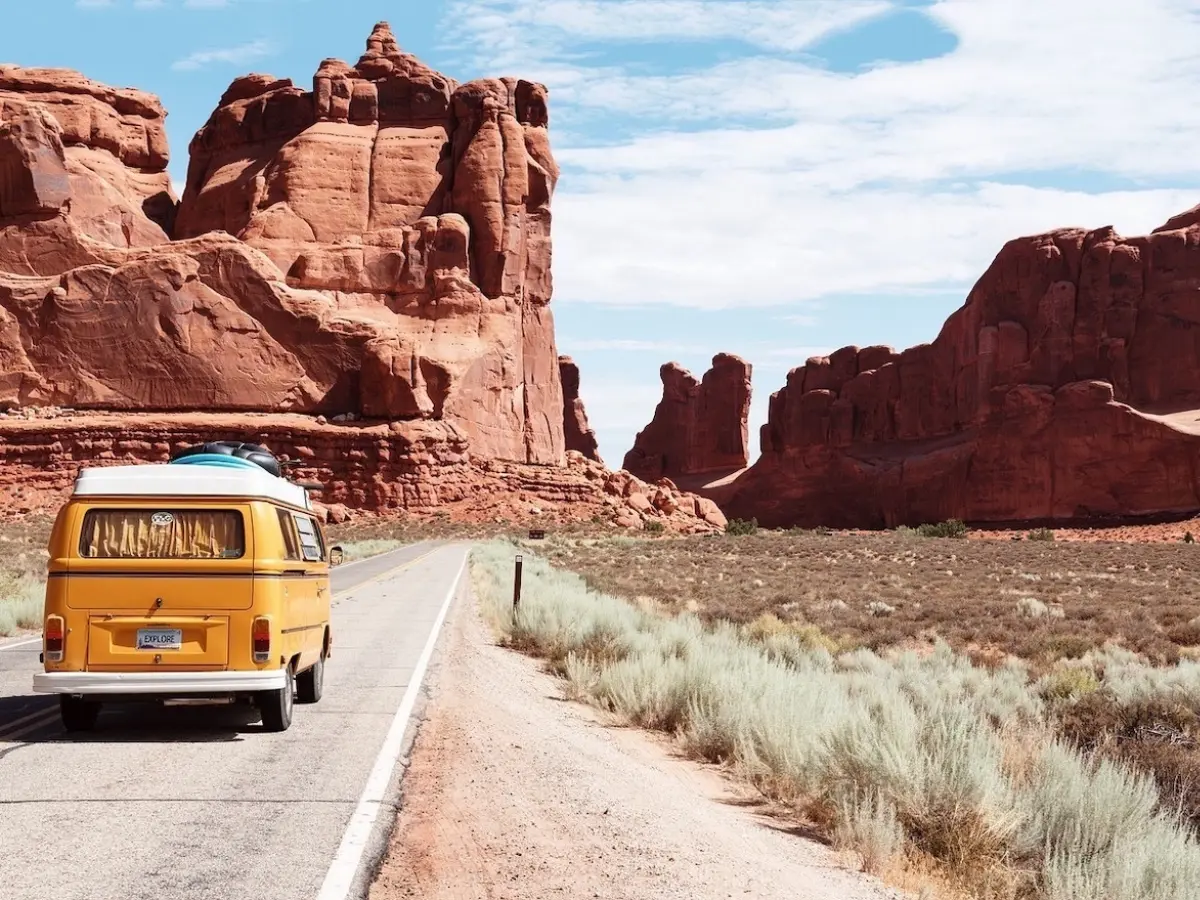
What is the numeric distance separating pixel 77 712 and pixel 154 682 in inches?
36.0

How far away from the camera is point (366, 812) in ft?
23.6

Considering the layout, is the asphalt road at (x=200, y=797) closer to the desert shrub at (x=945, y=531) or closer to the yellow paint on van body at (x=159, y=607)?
the yellow paint on van body at (x=159, y=607)

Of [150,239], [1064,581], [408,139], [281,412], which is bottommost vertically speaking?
[1064,581]

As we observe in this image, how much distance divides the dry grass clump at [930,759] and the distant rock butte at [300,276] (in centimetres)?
6679

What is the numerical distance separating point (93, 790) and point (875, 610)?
18636mm

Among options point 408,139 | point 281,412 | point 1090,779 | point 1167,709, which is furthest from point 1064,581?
point 408,139

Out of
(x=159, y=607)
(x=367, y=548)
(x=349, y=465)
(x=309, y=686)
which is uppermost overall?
(x=349, y=465)

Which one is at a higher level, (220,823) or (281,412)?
(281,412)

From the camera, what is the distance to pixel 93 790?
25.3ft

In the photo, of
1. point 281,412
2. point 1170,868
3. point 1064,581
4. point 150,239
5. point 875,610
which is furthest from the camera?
point 150,239

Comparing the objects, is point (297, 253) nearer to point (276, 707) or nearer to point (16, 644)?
point (16, 644)

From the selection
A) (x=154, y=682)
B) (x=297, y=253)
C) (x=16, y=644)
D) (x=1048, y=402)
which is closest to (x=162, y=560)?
(x=154, y=682)

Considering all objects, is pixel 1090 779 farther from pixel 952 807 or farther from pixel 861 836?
pixel 861 836

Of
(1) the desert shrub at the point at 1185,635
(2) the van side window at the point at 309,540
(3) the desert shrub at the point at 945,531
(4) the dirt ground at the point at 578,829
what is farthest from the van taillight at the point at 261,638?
(3) the desert shrub at the point at 945,531
